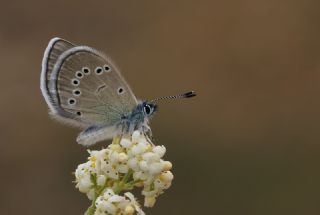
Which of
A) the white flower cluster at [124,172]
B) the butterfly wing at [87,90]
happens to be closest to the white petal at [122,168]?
the white flower cluster at [124,172]

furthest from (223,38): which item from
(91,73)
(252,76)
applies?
(91,73)

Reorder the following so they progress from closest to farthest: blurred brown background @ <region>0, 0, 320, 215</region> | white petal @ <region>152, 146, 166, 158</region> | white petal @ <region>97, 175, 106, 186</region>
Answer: white petal @ <region>97, 175, 106, 186</region>, white petal @ <region>152, 146, 166, 158</region>, blurred brown background @ <region>0, 0, 320, 215</region>

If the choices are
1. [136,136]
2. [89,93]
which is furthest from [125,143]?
[89,93]

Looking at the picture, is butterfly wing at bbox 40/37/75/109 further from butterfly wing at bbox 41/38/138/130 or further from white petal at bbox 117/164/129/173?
A: white petal at bbox 117/164/129/173

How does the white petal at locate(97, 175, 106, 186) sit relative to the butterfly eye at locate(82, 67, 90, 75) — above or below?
below

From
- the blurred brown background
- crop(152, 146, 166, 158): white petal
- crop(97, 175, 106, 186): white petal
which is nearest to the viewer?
crop(97, 175, 106, 186): white petal

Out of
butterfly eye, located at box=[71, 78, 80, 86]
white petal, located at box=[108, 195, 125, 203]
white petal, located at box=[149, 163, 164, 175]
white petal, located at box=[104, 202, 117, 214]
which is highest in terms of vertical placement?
butterfly eye, located at box=[71, 78, 80, 86]

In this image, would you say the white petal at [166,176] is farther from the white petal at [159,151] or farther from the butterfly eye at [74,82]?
the butterfly eye at [74,82]

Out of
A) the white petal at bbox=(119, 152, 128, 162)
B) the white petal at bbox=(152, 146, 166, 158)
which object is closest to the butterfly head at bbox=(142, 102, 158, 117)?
the white petal at bbox=(152, 146, 166, 158)

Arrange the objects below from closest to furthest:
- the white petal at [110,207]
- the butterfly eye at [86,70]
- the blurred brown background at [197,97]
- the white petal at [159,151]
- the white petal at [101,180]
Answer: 1. the white petal at [110,207]
2. the white petal at [101,180]
3. the white petal at [159,151]
4. the butterfly eye at [86,70]
5. the blurred brown background at [197,97]
